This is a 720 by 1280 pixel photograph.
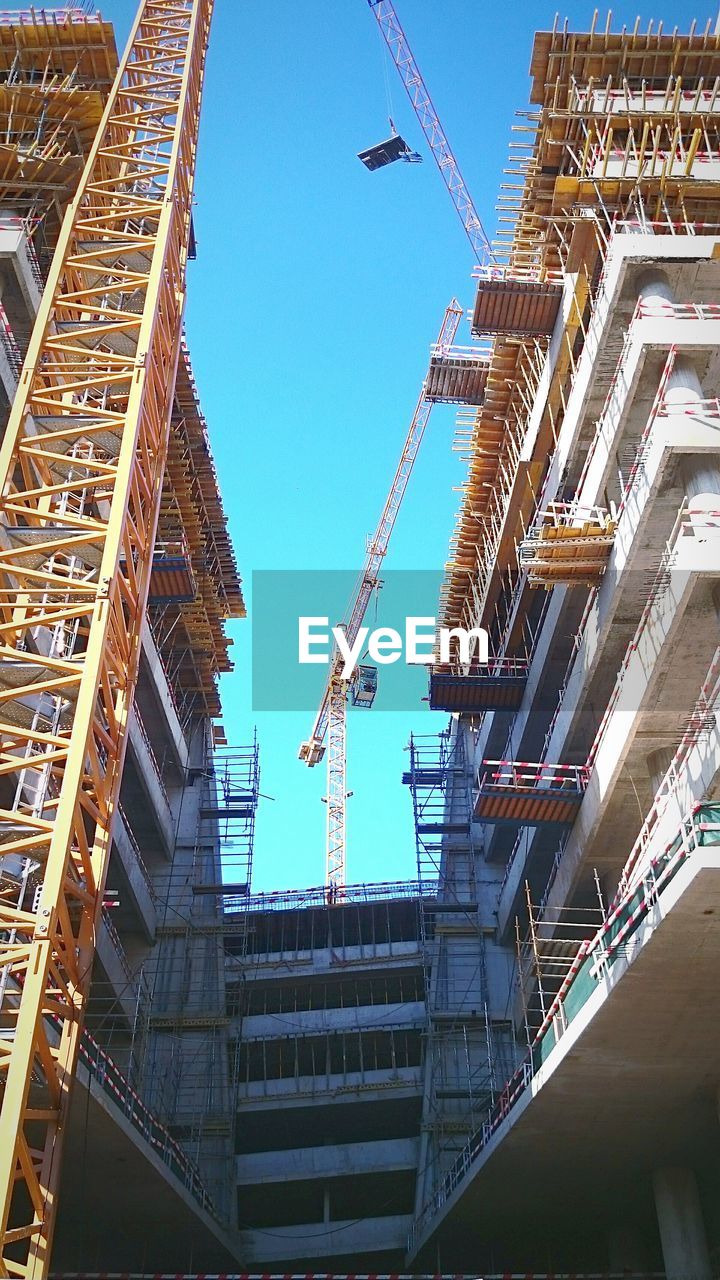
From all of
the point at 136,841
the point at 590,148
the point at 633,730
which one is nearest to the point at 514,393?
the point at 590,148

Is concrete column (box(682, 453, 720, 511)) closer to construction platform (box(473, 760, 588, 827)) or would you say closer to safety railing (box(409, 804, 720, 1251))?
construction platform (box(473, 760, 588, 827))

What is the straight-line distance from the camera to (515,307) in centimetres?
2492

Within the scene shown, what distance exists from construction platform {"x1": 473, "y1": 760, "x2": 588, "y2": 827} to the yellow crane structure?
862 centimetres

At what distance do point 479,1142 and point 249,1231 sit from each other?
12.2 m

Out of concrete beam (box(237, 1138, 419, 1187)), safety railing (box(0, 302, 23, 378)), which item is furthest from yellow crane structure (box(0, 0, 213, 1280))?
concrete beam (box(237, 1138, 419, 1187))

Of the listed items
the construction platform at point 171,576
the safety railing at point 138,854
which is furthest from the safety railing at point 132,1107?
the construction platform at point 171,576

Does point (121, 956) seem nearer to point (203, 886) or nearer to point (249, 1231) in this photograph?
point (203, 886)

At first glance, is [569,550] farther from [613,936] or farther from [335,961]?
[335,961]

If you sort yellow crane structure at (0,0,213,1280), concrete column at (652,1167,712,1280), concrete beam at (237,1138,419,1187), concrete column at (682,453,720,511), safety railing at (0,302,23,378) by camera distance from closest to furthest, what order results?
yellow crane structure at (0,0,213,1280) < concrete column at (682,453,720,511) < concrete column at (652,1167,712,1280) < safety railing at (0,302,23,378) < concrete beam at (237,1138,419,1187)

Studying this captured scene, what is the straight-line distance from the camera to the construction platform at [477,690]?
93.9 ft

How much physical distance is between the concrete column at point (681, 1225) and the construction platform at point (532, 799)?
276 inches

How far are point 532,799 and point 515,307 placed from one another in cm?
1102

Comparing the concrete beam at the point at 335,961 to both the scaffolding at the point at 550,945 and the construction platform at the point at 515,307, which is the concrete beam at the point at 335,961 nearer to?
the scaffolding at the point at 550,945

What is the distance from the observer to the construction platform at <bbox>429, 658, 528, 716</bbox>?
28.6m
